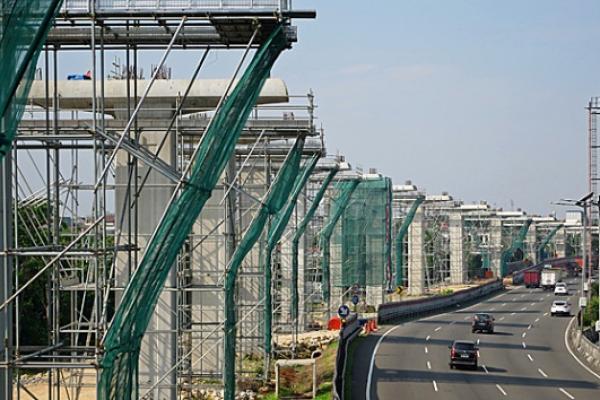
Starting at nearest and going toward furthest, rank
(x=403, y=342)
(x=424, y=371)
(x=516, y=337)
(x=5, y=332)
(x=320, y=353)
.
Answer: (x=5, y=332) → (x=424, y=371) → (x=320, y=353) → (x=403, y=342) → (x=516, y=337)

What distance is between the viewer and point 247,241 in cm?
2609

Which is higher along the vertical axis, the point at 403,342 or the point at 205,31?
the point at 205,31

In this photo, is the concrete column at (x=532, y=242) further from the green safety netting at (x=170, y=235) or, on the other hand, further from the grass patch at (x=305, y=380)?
the green safety netting at (x=170, y=235)

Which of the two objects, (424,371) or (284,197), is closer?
(284,197)

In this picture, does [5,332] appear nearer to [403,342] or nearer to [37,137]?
[37,137]

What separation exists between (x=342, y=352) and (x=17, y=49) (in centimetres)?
2335

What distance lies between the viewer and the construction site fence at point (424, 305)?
5028cm

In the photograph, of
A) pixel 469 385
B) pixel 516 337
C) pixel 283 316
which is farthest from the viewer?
pixel 283 316

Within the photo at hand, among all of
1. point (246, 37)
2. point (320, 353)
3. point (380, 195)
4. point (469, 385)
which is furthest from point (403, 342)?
point (246, 37)

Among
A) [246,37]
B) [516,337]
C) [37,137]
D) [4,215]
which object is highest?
[246,37]

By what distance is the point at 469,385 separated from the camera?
30.4m

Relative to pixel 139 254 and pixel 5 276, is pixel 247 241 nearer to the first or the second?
pixel 139 254

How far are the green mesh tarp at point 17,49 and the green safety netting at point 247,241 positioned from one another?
1241 cm

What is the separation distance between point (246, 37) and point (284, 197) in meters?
13.7
